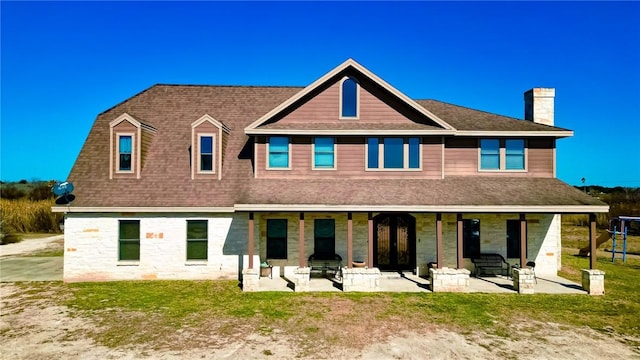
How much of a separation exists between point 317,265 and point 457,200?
639 centimetres

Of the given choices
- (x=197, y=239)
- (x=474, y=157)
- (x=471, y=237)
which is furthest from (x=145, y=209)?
(x=474, y=157)

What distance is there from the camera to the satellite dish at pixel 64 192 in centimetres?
1490

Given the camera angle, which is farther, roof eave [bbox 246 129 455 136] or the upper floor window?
the upper floor window

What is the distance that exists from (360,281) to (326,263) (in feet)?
7.69

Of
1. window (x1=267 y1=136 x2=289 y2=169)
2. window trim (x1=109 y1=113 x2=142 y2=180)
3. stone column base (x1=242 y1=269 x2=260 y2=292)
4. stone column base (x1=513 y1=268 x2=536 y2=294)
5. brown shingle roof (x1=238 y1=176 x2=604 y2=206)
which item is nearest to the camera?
Result: stone column base (x1=513 y1=268 x2=536 y2=294)

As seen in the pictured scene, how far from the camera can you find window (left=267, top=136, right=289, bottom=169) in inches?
642

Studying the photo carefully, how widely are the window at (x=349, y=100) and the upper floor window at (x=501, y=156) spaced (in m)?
6.19

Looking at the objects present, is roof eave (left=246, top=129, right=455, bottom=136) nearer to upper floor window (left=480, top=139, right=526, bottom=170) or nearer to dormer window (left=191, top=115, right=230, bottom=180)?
dormer window (left=191, top=115, right=230, bottom=180)

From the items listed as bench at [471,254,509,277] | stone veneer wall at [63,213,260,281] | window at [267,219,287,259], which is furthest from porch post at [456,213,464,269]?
stone veneer wall at [63,213,260,281]

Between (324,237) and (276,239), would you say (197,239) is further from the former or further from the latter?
(324,237)

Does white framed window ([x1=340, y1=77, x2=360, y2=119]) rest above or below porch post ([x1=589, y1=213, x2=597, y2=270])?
above

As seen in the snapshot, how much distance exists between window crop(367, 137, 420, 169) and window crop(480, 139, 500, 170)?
323 cm

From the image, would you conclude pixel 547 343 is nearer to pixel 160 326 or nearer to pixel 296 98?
pixel 160 326

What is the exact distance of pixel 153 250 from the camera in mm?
15336
